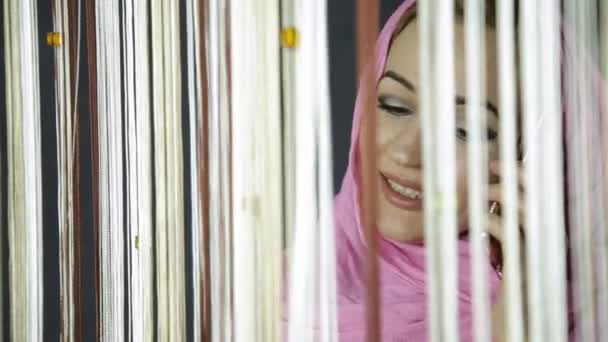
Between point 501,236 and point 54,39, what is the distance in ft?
2.88

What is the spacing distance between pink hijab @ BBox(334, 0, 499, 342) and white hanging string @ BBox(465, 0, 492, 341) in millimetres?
33

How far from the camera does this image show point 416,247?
0.83 meters

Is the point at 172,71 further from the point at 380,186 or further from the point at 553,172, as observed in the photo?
the point at 553,172

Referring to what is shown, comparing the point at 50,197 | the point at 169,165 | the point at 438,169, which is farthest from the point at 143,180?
the point at 438,169

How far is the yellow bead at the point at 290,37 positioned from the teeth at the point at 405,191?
0.21 metres

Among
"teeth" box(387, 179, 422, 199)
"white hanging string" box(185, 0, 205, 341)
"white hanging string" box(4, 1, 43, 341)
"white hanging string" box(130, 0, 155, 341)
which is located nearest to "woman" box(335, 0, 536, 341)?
"teeth" box(387, 179, 422, 199)

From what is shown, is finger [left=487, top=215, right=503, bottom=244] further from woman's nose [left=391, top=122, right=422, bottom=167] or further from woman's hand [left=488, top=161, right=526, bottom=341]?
woman's nose [left=391, top=122, right=422, bottom=167]

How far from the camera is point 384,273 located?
0.84 metres

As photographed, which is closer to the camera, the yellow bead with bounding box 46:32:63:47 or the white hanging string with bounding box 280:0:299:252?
the white hanging string with bounding box 280:0:299:252

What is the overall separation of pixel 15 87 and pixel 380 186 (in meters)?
0.80

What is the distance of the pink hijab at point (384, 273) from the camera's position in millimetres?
826

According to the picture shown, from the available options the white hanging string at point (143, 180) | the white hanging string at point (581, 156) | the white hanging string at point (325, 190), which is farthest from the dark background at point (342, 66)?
the white hanging string at point (143, 180)

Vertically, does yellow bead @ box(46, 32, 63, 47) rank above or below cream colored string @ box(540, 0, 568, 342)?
above

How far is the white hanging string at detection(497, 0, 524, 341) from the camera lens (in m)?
0.73
